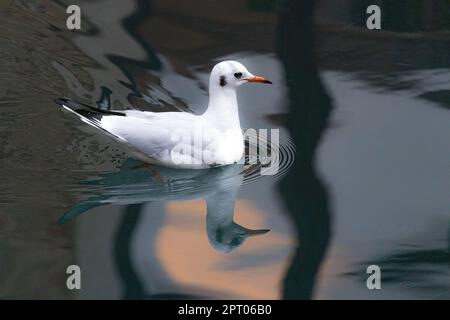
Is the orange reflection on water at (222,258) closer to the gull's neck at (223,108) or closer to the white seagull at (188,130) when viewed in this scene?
the white seagull at (188,130)

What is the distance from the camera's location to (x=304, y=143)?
6.09 m

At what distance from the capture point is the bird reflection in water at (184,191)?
5258 millimetres

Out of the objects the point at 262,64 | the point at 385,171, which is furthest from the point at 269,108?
the point at 385,171

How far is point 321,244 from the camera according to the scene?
5.14 metres

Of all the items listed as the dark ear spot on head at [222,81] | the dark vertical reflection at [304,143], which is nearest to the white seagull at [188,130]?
the dark ear spot on head at [222,81]

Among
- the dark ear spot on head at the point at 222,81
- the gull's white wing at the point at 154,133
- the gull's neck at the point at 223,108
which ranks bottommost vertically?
the gull's white wing at the point at 154,133

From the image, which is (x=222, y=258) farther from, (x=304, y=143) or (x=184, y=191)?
(x=304, y=143)

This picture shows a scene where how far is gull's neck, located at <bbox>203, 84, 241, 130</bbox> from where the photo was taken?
580 centimetres

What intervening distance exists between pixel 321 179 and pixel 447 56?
1626mm

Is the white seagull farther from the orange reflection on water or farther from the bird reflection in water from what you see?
the orange reflection on water

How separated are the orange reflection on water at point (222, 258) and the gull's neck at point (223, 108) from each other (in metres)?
0.54

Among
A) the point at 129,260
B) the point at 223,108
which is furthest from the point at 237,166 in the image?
the point at 129,260

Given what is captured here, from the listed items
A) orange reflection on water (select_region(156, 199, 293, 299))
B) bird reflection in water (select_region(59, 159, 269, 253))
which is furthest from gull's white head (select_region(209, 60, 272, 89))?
orange reflection on water (select_region(156, 199, 293, 299))

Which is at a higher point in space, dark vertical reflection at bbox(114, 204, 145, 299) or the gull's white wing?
the gull's white wing
